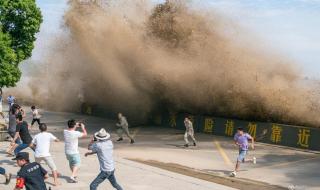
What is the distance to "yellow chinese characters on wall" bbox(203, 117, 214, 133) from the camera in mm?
24234

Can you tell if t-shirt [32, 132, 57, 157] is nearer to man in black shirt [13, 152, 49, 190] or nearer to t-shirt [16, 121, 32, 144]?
t-shirt [16, 121, 32, 144]

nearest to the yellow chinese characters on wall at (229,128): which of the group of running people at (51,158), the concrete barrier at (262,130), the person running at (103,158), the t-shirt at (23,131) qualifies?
the concrete barrier at (262,130)

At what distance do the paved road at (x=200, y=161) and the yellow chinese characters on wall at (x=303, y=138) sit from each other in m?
0.66

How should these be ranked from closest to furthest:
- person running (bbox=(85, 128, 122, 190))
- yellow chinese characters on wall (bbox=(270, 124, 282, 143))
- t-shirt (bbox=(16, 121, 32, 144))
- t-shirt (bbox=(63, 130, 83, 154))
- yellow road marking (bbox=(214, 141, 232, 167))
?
person running (bbox=(85, 128, 122, 190)) → t-shirt (bbox=(63, 130, 83, 154)) → t-shirt (bbox=(16, 121, 32, 144)) → yellow road marking (bbox=(214, 141, 232, 167)) → yellow chinese characters on wall (bbox=(270, 124, 282, 143))

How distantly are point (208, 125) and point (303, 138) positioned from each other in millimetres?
5897

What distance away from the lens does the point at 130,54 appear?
26.7 m

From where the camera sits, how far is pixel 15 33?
2272 cm

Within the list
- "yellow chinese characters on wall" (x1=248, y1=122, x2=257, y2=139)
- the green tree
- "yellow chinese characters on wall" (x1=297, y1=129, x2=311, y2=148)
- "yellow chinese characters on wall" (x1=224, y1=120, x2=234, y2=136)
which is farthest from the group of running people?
"yellow chinese characters on wall" (x1=224, y1=120, x2=234, y2=136)

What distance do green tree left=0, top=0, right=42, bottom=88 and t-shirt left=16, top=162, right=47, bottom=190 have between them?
15.6 metres

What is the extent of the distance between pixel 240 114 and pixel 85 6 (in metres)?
11.1

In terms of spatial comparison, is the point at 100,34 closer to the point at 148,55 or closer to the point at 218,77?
the point at 148,55

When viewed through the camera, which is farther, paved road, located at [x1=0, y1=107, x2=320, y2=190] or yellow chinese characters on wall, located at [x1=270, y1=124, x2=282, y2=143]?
yellow chinese characters on wall, located at [x1=270, y1=124, x2=282, y2=143]

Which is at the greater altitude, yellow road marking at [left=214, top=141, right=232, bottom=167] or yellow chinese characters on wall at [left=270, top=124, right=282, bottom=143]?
yellow chinese characters on wall at [left=270, top=124, right=282, bottom=143]

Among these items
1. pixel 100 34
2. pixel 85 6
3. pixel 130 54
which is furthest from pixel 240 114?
pixel 85 6
